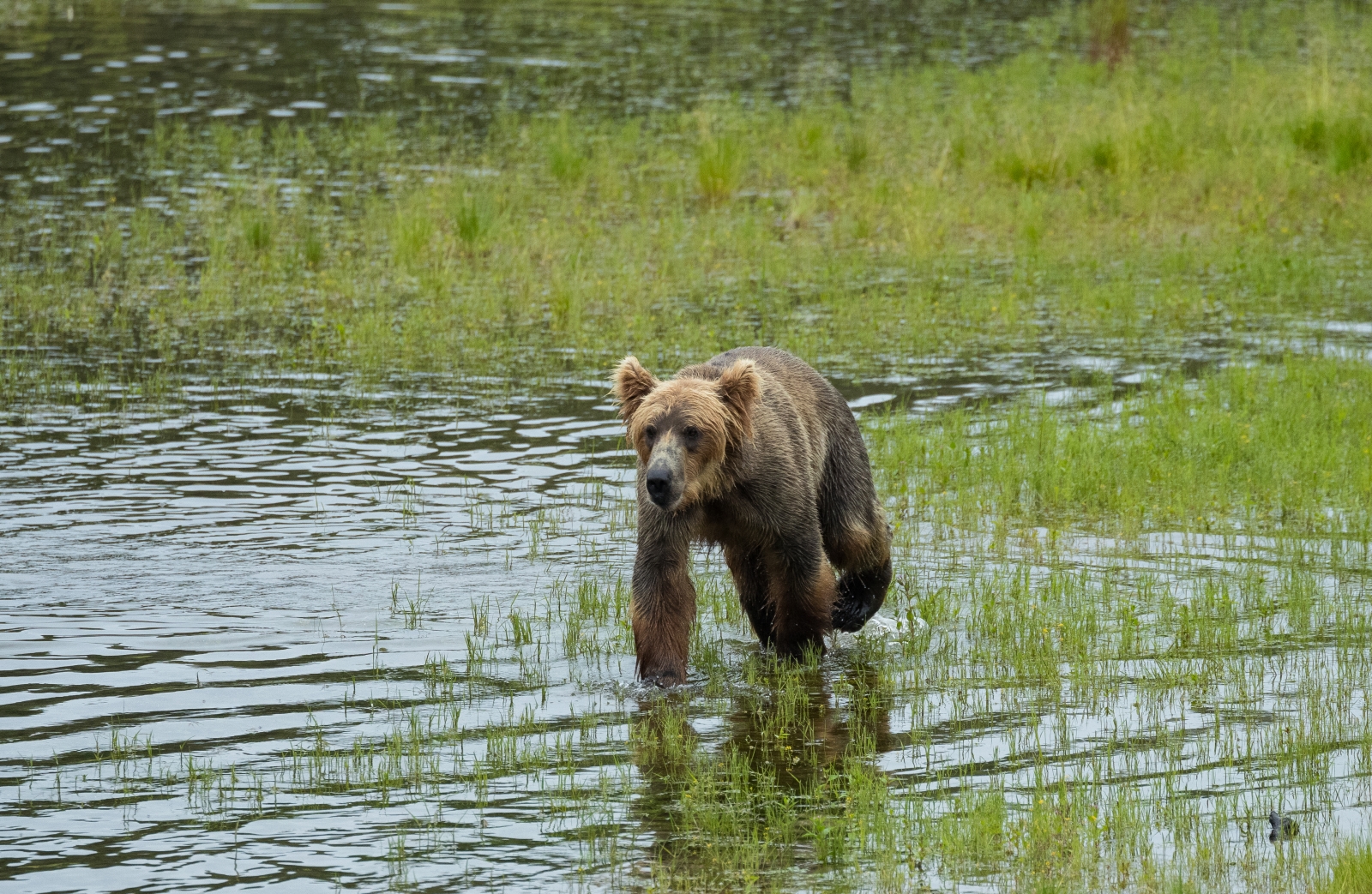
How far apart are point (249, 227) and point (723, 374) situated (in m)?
12.3

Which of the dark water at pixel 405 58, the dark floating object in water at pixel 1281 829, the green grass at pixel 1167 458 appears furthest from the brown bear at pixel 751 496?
the dark water at pixel 405 58

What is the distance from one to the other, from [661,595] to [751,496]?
2.25 feet

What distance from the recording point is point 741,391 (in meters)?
8.39

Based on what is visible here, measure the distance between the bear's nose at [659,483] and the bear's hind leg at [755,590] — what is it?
4.13ft

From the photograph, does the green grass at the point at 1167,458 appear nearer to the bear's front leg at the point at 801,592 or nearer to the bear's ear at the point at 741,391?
the bear's front leg at the point at 801,592

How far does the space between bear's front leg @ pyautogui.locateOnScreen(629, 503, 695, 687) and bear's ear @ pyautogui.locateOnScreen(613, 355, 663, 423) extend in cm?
53

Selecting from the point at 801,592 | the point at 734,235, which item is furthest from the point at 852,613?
the point at 734,235

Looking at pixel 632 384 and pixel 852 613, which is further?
pixel 852 613

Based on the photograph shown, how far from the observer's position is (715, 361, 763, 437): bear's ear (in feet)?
27.4

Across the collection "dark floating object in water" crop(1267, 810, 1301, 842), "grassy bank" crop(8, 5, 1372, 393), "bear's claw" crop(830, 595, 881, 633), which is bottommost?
"bear's claw" crop(830, 595, 881, 633)

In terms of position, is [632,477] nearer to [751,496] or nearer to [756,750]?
[751,496]

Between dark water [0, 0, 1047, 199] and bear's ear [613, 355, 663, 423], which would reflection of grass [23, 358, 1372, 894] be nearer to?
bear's ear [613, 355, 663, 423]

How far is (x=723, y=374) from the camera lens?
840 centimetres

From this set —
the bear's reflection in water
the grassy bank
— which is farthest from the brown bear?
the grassy bank
